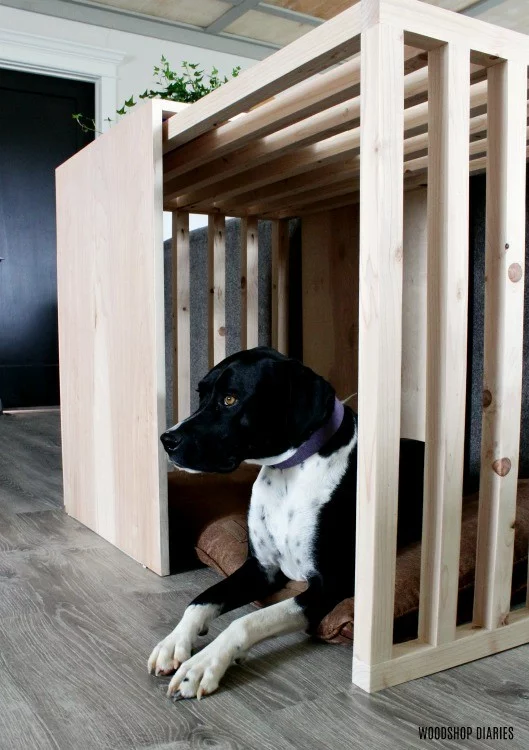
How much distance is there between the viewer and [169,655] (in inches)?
43.0

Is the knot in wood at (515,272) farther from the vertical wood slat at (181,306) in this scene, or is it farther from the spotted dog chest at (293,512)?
the vertical wood slat at (181,306)

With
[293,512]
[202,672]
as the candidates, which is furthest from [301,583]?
[202,672]

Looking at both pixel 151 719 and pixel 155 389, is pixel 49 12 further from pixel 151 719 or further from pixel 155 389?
pixel 151 719

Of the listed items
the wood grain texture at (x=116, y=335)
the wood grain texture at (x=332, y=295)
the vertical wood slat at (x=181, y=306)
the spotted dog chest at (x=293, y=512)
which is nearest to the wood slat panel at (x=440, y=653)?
the spotted dog chest at (x=293, y=512)

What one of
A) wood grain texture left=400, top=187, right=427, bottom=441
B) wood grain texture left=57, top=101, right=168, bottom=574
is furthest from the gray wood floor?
wood grain texture left=400, top=187, right=427, bottom=441

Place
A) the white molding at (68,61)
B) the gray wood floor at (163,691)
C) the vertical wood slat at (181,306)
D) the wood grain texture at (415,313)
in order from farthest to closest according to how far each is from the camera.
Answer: the white molding at (68,61) → the vertical wood slat at (181,306) → the wood grain texture at (415,313) → the gray wood floor at (163,691)

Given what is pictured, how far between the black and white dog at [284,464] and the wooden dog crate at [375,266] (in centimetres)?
20

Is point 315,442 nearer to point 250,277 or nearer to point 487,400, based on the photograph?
point 487,400

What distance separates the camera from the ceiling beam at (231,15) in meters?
4.73

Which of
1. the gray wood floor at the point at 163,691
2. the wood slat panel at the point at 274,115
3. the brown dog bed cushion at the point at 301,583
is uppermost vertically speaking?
the wood slat panel at the point at 274,115

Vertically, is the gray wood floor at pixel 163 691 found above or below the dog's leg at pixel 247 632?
below

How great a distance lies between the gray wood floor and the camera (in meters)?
0.91

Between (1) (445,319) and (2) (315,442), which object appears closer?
(1) (445,319)

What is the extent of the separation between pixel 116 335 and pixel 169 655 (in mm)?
798
